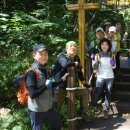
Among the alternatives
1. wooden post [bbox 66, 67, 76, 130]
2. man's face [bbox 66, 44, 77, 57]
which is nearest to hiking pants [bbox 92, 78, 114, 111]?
wooden post [bbox 66, 67, 76, 130]

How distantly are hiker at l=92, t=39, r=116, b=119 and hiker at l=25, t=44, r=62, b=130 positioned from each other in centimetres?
228

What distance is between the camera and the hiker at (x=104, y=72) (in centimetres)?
720

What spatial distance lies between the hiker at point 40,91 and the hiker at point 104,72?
2.28 meters

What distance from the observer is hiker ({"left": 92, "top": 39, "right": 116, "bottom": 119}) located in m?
7.20

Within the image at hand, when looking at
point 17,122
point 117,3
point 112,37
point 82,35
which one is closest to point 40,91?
point 17,122

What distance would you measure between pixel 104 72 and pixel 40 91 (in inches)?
107

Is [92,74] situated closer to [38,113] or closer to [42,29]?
[42,29]

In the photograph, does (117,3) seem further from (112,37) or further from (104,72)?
(104,72)

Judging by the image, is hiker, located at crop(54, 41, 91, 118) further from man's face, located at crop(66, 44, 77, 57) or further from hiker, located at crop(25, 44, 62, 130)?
hiker, located at crop(25, 44, 62, 130)

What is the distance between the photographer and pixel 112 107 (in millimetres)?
7754

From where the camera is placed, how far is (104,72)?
7238mm

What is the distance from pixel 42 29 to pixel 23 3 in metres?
3.05

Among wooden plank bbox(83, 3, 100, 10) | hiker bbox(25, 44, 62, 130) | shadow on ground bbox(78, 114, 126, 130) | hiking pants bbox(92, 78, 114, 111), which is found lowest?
shadow on ground bbox(78, 114, 126, 130)

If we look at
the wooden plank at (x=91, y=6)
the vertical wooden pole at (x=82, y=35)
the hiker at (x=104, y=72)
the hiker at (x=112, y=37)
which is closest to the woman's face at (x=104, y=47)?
the hiker at (x=104, y=72)
